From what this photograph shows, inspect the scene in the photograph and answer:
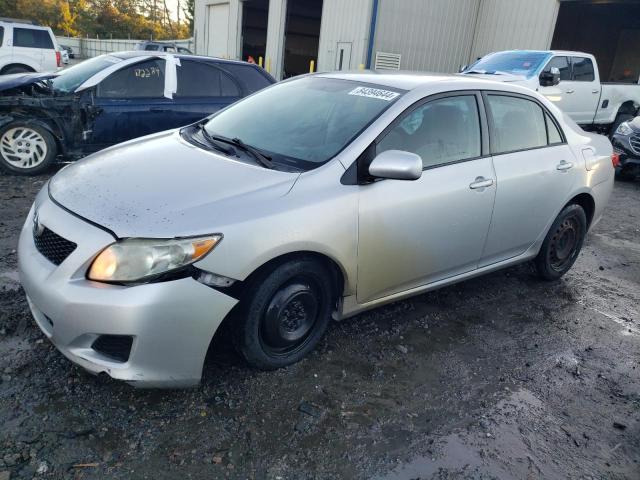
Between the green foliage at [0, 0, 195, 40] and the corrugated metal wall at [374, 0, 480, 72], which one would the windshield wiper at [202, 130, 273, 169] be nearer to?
the corrugated metal wall at [374, 0, 480, 72]

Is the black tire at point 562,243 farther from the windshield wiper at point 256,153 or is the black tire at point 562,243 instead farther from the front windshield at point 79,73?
the front windshield at point 79,73

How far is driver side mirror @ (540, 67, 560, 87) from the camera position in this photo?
9.30m

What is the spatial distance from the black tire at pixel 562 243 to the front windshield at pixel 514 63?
594 cm

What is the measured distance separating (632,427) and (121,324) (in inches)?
106

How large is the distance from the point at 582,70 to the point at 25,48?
13820 millimetres

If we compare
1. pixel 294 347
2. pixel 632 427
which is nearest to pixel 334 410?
pixel 294 347

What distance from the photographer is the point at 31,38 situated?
14.0 m

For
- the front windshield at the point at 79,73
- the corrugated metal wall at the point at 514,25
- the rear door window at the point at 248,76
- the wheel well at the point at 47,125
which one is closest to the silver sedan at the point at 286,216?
the rear door window at the point at 248,76

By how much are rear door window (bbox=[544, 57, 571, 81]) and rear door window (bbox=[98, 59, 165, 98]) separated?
725 centimetres

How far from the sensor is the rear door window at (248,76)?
22.4ft

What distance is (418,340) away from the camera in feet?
11.2

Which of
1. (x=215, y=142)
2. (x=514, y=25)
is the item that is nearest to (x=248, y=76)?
(x=215, y=142)

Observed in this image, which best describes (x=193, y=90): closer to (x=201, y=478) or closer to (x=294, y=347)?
(x=294, y=347)

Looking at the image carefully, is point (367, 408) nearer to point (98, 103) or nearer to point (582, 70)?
point (98, 103)
